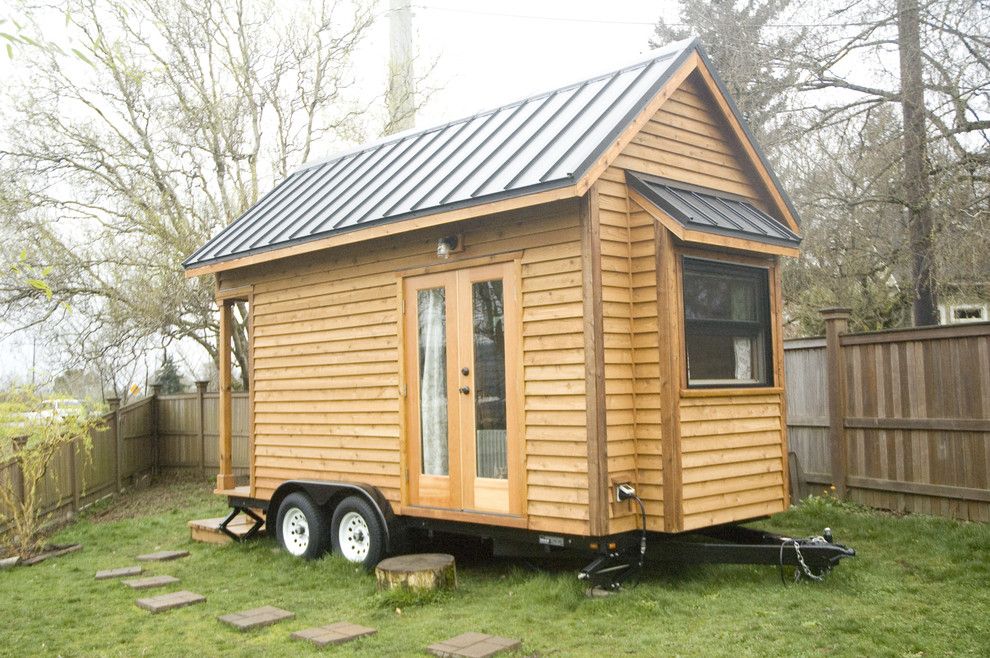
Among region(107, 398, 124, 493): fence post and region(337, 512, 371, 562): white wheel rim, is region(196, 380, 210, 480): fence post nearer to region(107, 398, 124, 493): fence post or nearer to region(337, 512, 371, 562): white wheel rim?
region(107, 398, 124, 493): fence post

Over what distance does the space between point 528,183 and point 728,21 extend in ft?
36.3

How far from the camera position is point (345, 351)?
9.57m

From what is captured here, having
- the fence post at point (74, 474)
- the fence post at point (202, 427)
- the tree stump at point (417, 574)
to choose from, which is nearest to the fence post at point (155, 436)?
the fence post at point (202, 427)

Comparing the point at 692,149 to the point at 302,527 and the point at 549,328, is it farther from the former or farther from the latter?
the point at 302,527

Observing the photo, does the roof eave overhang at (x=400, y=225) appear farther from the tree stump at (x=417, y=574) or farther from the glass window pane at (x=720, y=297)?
the tree stump at (x=417, y=574)

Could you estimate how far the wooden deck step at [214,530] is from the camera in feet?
36.0

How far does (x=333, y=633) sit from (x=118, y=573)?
4.05m

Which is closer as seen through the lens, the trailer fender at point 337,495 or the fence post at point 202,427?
the trailer fender at point 337,495

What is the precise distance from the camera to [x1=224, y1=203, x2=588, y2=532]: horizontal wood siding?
7.40 metres

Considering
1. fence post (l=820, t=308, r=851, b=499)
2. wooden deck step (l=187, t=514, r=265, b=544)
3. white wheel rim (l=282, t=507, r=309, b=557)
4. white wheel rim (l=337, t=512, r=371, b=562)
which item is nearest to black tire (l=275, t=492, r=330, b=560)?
white wheel rim (l=282, t=507, r=309, b=557)

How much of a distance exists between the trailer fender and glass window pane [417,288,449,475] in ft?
1.84

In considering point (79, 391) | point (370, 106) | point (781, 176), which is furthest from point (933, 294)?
point (79, 391)

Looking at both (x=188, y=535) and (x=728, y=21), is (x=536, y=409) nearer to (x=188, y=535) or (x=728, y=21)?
(x=188, y=535)

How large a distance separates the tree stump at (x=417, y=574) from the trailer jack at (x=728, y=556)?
1.18 metres
